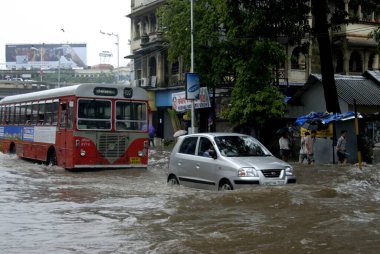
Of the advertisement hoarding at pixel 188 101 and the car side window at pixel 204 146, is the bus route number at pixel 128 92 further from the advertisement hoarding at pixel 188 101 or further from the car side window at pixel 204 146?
the advertisement hoarding at pixel 188 101

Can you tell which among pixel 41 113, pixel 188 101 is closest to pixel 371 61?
pixel 188 101

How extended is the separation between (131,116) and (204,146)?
17.2 ft

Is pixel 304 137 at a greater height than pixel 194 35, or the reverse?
pixel 194 35

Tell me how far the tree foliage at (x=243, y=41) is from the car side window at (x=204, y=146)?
8.05m

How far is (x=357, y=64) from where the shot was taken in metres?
35.6

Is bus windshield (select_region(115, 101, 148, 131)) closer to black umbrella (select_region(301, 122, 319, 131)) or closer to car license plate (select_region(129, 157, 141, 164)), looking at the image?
car license plate (select_region(129, 157, 141, 164))

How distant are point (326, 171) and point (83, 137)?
316 inches

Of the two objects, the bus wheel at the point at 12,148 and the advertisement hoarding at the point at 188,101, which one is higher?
the advertisement hoarding at the point at 188,101

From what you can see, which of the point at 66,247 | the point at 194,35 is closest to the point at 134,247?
the point at 66,247

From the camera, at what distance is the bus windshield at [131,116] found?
56.3 feet

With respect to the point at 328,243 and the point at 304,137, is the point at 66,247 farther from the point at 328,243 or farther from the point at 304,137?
the point at 304,137

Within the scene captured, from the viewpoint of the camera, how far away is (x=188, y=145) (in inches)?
523

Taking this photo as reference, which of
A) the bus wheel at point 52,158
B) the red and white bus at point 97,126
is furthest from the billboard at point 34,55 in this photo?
the red and white bus at point 97,126

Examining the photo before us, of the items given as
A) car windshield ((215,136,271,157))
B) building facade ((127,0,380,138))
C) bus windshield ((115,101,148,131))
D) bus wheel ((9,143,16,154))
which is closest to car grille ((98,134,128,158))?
bus windshield ((115,101,148,131))
